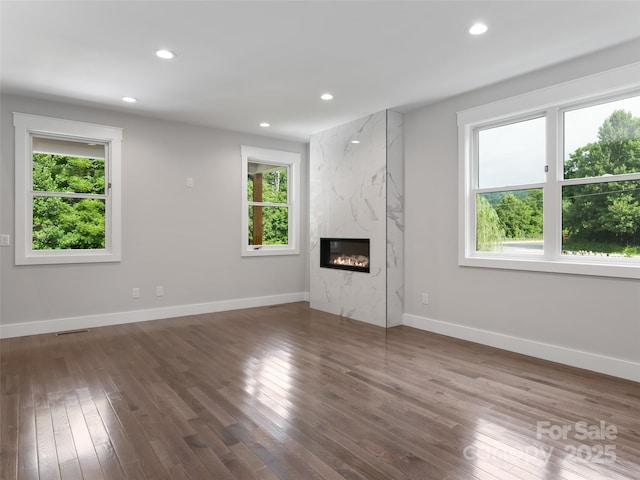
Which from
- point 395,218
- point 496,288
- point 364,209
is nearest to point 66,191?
point 364,209

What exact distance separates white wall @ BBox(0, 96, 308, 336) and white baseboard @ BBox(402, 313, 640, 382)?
2.75 m

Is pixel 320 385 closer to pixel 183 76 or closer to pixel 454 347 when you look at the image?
pixel 454 347

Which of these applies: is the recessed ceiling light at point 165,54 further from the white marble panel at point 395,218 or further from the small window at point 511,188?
the small window at point 511,188

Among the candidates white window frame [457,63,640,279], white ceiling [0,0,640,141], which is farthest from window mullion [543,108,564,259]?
white ceiling [0,0,640,141]

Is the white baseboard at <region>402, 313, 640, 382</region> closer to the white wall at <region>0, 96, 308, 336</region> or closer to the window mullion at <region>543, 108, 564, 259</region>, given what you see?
the window mullion at <region>543, 108, 564, 259</region>

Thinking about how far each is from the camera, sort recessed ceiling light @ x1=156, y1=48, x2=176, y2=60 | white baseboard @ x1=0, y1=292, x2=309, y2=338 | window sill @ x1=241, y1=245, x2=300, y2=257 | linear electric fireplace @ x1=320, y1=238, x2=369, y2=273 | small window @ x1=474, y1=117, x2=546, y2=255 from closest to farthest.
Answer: recessed ceiling light @ x1=156, y1=48, x2=176, y2=60 → small window @ x1=474, y1=117, x2=546, y2=255 → white baseboard @ x1=0, y1=292, x2=309, y2=338 → linear electric fireplace @ x1=320, y1=238, x2=369, y2=273 → window sill @ x1=241, y1=245, x2=300, y2=257

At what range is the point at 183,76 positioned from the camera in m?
3.78

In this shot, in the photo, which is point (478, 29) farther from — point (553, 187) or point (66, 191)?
point (66, 191)

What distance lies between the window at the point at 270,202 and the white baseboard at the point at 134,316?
2.48ft

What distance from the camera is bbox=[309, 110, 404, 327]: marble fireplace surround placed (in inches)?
190

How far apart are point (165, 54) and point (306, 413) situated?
3.05 m

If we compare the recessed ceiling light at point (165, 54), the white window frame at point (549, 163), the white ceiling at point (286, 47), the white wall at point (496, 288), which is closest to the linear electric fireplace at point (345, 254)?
the white wall at point (496, 288)

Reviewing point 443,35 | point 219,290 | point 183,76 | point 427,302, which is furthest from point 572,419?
point 219,290

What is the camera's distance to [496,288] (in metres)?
3.97
